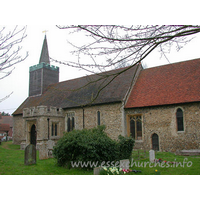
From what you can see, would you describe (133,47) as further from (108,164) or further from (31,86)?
(31,86)

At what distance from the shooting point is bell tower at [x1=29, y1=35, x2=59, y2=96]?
1053 inches

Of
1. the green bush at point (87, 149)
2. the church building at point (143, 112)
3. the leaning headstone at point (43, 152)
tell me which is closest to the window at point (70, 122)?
the church building at point (143, 112)

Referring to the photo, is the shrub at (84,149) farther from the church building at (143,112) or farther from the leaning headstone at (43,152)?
the church building at (143,112)

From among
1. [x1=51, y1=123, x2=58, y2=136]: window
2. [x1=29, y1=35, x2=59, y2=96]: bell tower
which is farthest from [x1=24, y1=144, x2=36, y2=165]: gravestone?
[x1=29, y1=35, x2=59, y2=96]: bell tower

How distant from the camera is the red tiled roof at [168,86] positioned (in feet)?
48.9

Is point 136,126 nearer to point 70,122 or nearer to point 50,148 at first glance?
point 70,122

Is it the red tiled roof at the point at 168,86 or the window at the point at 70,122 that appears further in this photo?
the window at the point at 70,122

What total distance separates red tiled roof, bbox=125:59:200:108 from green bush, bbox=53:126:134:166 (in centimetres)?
703

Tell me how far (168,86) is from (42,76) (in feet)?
55.9

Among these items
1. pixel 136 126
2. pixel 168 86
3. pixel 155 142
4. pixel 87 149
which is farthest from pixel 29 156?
pixel 168 86

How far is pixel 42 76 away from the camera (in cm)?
2678

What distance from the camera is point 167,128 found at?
1487 centimetres

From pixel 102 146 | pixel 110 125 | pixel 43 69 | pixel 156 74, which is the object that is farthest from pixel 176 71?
pixel 43 69

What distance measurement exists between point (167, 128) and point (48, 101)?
14.0m
